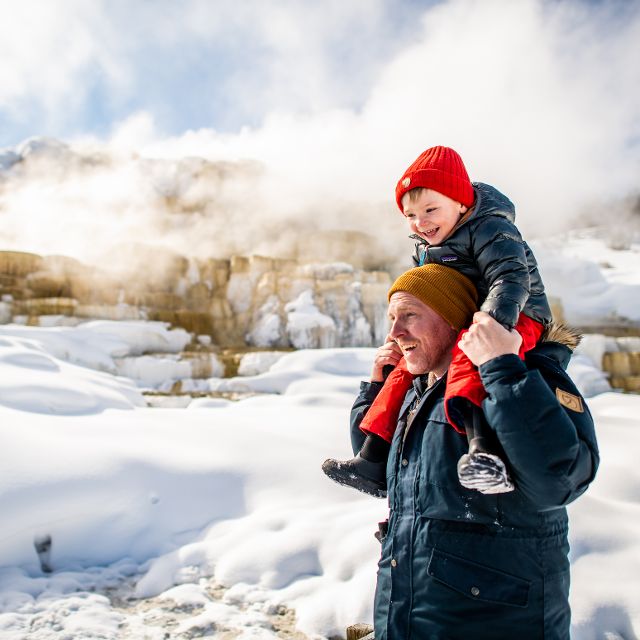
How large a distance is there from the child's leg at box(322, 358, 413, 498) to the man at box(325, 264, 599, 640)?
173 mm

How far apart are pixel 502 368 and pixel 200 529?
8.10 feet

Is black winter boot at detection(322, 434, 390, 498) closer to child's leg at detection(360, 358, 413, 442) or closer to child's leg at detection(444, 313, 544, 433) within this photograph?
child's leg at detection(360, 358, 413, 442)

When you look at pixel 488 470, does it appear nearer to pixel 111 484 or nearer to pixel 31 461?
pixel 111 484

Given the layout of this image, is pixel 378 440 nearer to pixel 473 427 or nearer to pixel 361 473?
pixel 361 473

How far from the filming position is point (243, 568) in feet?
7.89

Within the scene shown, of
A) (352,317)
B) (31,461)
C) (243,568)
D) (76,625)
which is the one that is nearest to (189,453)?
(31,461)

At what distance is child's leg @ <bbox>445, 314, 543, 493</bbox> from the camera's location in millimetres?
866

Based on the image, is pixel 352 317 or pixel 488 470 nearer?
pixel 488 470

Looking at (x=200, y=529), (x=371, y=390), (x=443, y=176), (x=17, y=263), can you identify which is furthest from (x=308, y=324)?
(x=443, y=176)

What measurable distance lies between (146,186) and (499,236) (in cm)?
2923

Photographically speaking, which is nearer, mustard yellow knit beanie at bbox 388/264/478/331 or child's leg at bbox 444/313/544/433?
child's leg at bbox 444/313/544/433

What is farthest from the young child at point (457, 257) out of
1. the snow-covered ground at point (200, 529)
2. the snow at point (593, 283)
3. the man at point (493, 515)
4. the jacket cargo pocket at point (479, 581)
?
the snow at point (593, 283)

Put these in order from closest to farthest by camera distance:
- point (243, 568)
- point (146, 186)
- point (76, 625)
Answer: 1. point (76, 625)
2. point (243, 568)
3. point (146, 186)

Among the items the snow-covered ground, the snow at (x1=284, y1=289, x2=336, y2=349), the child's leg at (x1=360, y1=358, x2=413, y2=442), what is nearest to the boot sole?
the child's leg at (x1=360, y1=358, x2=413, y2=442)
